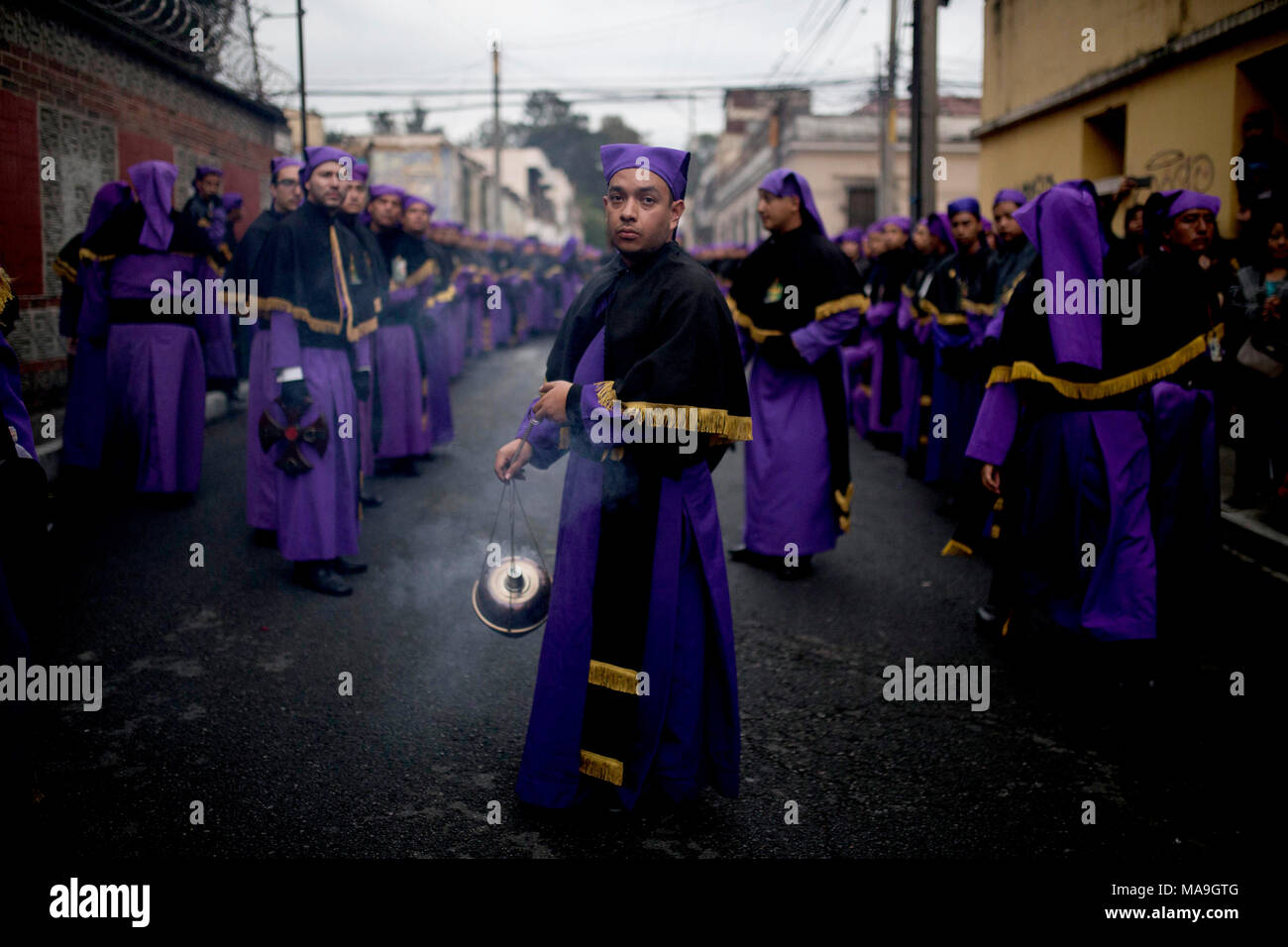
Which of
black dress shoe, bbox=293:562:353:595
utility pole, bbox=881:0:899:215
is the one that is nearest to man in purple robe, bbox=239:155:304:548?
black dress shoe, bbox=293:562:353:595

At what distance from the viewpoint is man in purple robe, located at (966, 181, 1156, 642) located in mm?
4129

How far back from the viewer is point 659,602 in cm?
319

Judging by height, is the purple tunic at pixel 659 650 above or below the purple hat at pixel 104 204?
below

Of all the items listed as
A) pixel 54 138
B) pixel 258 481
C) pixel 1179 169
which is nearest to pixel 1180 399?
pixel 258 481

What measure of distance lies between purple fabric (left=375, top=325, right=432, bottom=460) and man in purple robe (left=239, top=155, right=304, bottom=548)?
148cm

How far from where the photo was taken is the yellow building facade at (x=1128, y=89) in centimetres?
1019

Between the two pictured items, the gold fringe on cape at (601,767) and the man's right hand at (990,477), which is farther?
the man's right hand at (990,477)

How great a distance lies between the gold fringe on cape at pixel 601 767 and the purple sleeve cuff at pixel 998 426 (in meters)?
2.07

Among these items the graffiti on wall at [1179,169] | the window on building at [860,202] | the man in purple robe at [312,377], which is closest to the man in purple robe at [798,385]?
the man in purple robe at [312,377]

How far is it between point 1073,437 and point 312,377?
3.61 meters

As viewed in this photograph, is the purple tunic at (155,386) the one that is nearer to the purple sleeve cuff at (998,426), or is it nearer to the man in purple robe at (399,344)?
the man in purple robe at (399,344)

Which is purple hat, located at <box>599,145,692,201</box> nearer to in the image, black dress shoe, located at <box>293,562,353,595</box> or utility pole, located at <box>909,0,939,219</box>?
black dress shoe, located at <box>293,562,353,595</box>

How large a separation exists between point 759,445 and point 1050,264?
2.40 m

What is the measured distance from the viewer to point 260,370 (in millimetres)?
5914
